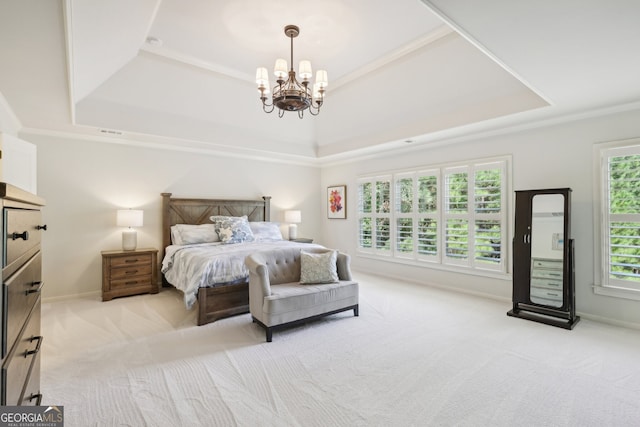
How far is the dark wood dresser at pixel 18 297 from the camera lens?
95 centimetres

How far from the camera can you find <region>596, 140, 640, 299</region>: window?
10.9ft

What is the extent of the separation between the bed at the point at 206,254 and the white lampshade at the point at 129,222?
49 centimetres

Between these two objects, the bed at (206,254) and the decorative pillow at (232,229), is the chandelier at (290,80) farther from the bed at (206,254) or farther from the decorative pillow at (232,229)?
the decorative pillow at (232,229)

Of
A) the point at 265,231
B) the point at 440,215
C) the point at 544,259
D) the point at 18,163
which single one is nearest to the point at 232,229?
the point at 265,231

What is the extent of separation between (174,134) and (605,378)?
5721 mm

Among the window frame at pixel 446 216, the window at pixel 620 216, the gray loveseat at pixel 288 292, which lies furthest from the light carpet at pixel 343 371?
the window frame at pixel 446 216

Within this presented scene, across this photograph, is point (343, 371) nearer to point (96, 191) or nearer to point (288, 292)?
point (288, 292)

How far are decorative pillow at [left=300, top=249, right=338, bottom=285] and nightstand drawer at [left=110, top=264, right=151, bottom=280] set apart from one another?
Result: 2.62 meters

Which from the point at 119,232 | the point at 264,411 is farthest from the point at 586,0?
the point at 119,232

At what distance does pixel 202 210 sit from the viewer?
18.2ft

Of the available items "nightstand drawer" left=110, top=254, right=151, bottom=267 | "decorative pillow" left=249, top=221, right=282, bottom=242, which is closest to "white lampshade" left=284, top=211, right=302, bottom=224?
"decorative pillow" left=249, top=221, right=282, bottom=242

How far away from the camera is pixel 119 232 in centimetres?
482

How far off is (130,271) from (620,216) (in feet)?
21.0

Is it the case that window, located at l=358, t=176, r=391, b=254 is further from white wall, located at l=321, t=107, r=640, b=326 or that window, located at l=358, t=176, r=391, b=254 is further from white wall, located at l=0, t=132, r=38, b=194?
white wall, located at l=0, t=132, r=38, b=194
